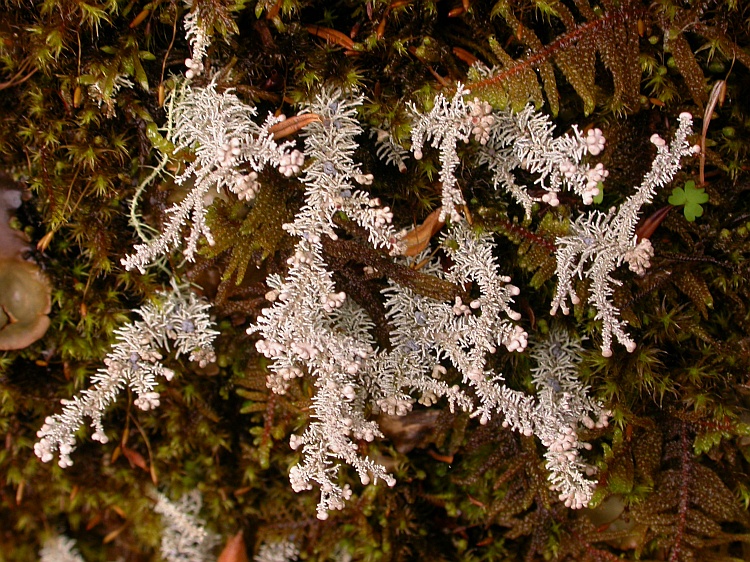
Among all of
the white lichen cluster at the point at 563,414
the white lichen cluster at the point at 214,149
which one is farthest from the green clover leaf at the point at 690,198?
the white lichen cluster at the point at 214,149

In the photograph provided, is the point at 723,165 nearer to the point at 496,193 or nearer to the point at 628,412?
the point at 496,193

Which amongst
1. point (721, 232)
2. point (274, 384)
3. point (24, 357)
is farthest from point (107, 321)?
point (721, 232)

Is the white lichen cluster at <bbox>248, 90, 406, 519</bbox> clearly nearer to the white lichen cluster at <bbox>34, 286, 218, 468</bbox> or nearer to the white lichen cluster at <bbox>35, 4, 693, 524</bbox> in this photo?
the white lichen cluster at <bbox>35, 4, 693, 524</bbox>

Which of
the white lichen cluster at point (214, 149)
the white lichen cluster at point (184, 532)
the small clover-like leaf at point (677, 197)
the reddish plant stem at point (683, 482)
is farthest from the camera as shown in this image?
the white lichen cluster at point (184, 532)

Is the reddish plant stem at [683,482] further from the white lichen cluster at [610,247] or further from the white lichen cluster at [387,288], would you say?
the white lichen cluster at [610,247]

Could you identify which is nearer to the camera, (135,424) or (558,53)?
(558,53)

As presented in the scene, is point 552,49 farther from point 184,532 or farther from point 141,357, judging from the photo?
point 184,532

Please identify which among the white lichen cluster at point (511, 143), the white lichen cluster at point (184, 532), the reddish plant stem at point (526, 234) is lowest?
the white lichen cluster at point (184, 532)
